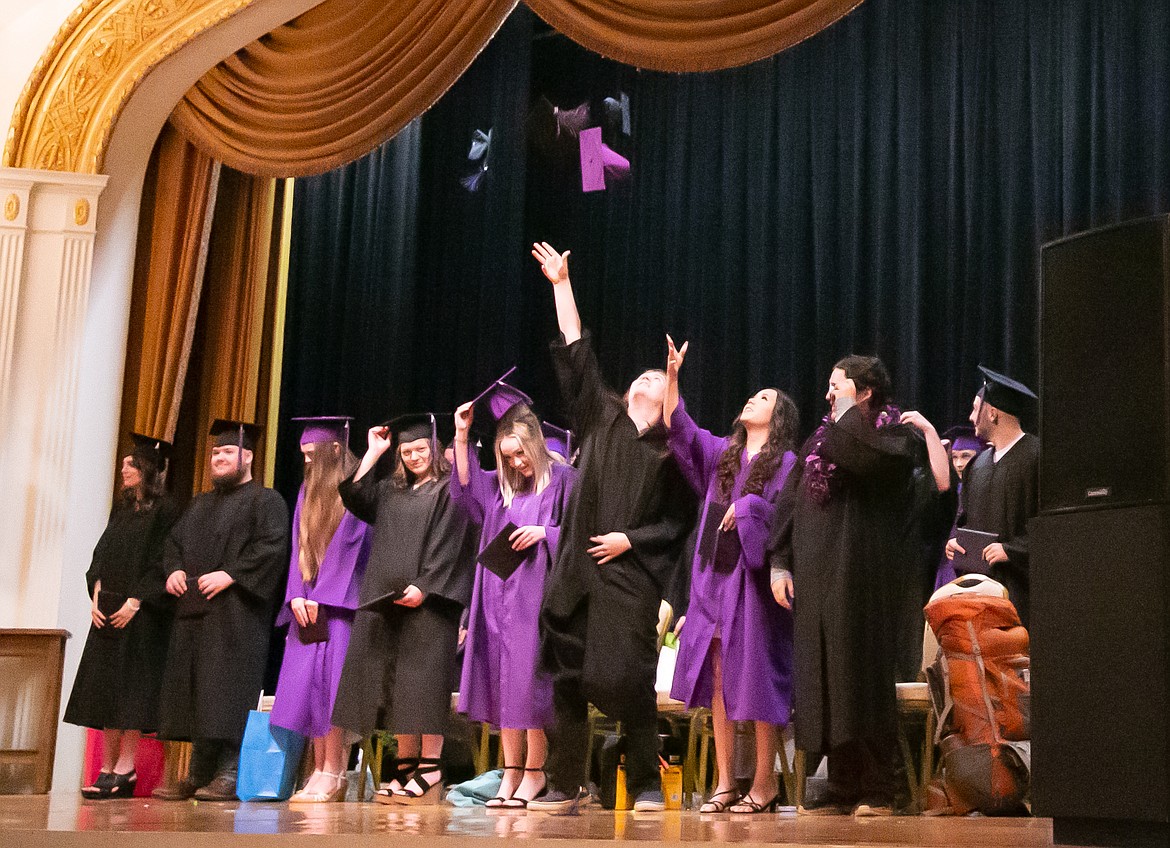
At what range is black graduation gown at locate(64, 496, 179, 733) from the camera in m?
5.82

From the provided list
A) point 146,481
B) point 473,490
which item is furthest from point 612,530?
point 146,481

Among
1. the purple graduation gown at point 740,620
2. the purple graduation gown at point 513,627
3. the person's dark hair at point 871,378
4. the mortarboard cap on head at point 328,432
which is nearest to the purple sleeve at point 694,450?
the purple graduation gown at point 740,620

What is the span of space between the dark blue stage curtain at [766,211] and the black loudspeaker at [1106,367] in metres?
3.34

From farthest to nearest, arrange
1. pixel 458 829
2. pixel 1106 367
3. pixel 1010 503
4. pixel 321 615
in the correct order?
pixel 321 615, pixel 1010 503, pixel 458 829, pixel 1106 367

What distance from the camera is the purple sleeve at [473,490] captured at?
5629 millimetres

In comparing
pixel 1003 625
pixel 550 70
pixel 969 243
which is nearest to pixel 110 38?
pixel 550 70

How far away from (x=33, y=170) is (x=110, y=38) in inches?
28.5

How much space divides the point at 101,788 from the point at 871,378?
3.41 m

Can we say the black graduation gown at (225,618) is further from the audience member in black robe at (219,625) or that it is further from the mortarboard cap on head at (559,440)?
the mortarboard cap on head at (559,440)

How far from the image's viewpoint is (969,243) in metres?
6.77

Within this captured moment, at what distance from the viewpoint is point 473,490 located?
5781mm

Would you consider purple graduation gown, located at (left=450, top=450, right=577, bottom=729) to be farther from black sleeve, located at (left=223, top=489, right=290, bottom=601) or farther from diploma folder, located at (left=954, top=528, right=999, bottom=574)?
diploma folder, located at (left=954, top=528, right=999, bottom=574)

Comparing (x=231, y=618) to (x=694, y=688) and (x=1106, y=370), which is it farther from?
(x=1106, y=370)

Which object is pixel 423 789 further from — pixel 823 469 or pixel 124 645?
pixel 823 469
